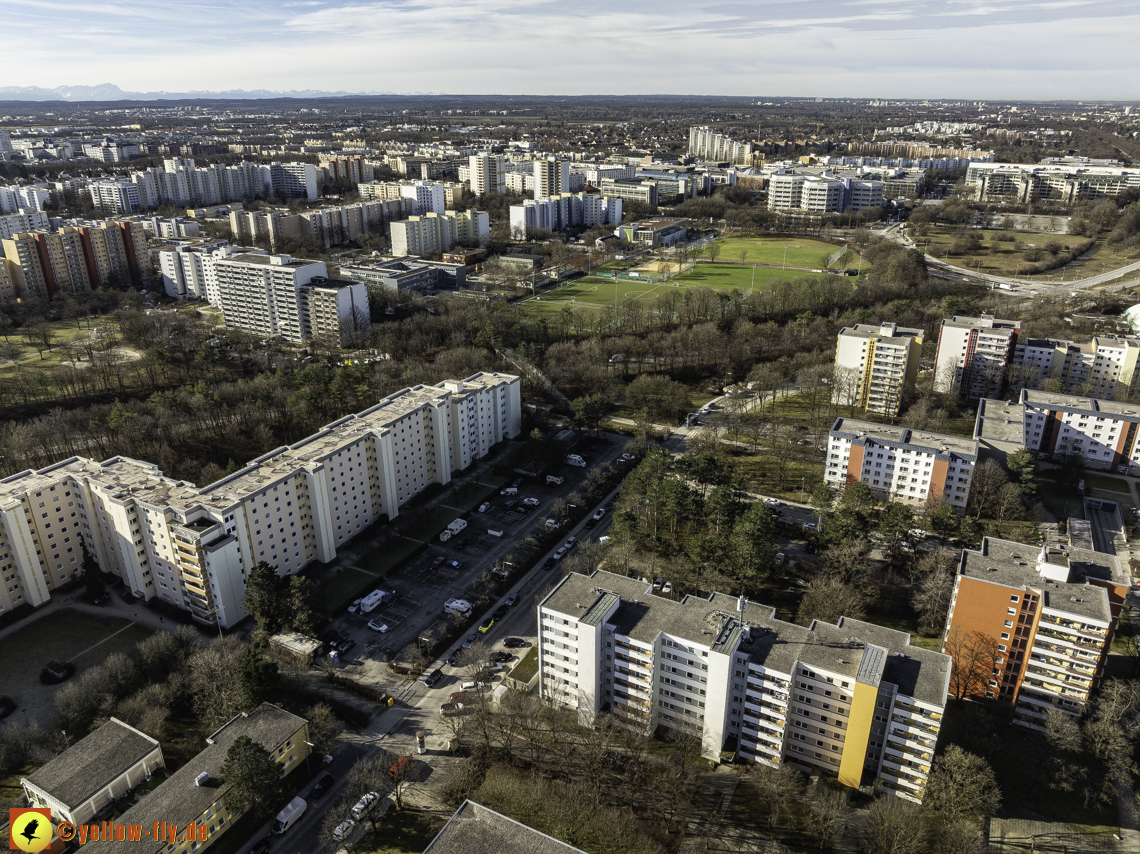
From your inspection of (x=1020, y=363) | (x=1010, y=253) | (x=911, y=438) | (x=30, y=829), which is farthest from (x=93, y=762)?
(x=1010, y=253)

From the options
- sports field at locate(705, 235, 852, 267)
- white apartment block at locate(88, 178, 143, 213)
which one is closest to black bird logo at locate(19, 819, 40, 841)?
sports field at locate(705, 235, 852, 267)

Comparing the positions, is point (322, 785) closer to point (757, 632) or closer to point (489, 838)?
point (489, 838)

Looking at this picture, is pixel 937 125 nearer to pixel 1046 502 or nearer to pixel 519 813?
pixel 1046 502

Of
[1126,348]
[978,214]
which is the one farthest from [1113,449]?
[978,214]

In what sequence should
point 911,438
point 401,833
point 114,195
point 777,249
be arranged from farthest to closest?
point 114,195
point 777,249
point 911,438
point 401,833

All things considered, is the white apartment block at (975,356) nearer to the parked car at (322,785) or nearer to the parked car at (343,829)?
the parked car at (322,785)

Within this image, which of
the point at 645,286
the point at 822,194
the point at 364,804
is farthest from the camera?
the point at 822,194

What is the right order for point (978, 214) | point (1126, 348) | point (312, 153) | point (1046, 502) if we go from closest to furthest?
point (1046, 502)
point (1126, 348)
point (978, 214)
point (312, 153)
